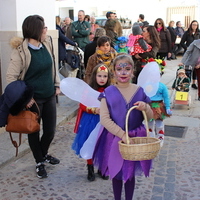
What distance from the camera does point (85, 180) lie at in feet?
13.2

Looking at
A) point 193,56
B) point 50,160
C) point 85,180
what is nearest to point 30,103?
point 50,160

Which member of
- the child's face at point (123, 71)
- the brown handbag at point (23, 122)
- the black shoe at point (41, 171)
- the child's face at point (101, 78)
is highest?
the child's face at point (123, 71)

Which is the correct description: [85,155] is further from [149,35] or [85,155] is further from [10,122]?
[149,35]

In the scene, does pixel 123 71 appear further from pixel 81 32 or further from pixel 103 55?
pixel 81 32

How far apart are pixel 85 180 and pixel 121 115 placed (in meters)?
1.41

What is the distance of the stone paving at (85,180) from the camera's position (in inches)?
144

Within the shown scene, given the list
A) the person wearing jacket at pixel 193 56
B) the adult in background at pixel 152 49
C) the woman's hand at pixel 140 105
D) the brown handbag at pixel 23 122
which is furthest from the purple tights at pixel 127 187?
the person wearing jacket at pixel 193 56

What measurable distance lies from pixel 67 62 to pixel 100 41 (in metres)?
2.83

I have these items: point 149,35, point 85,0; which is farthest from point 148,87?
point 85,0

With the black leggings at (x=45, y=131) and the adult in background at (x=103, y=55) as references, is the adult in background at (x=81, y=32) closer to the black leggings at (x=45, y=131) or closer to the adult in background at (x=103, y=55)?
the adult in background at (x=103, y=55)

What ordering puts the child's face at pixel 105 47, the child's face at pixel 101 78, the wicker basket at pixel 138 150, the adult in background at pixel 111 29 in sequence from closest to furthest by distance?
the wicker basket at pixel 138 150
the child's face at pixel 101 78
the child's face at pixel 105 47
the adult in background at pixel 111 29

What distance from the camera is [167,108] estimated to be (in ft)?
16.6

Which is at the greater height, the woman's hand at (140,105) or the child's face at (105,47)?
the child's face at (105,47)

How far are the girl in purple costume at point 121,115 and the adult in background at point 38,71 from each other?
1.12 meters
